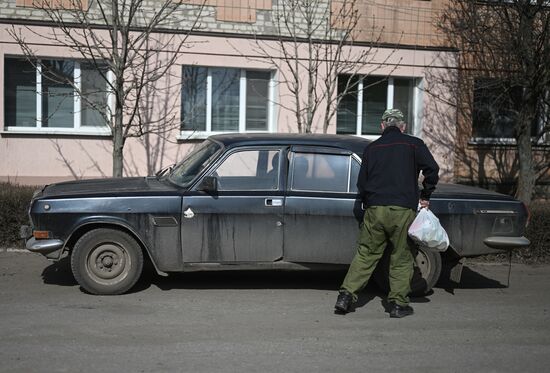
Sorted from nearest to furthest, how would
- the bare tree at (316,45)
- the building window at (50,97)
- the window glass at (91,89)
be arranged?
the building window at (50,97) → the window glass at (91,89) → the bare tree at (316,45)

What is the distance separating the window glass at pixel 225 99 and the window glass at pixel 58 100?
265cm

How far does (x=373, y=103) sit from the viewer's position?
556 inches

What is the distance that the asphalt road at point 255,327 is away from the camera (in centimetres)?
504

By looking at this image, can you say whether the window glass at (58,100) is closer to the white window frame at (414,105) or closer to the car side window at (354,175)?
the white window frame at (414,105)

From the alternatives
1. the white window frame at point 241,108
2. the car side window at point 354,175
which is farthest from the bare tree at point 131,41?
the car side window at point 354,175

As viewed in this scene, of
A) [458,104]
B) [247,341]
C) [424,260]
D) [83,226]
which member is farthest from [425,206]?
[458,104]

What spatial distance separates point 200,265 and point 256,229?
66 centimetres

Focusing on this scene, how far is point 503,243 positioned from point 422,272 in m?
0.89

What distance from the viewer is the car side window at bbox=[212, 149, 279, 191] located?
6.95m

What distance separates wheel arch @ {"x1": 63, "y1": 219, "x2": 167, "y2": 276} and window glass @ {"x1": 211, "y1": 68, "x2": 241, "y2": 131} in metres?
6.66

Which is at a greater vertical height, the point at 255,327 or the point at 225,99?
the point at 225,99

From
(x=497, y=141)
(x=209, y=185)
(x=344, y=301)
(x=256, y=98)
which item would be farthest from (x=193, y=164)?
(x=497, y=141)

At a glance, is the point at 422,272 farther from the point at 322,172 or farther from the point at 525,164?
the point at 525,164

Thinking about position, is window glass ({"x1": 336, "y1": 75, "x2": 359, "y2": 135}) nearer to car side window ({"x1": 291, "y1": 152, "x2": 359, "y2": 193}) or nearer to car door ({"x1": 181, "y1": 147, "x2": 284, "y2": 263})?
car side window ({"x1": 291, "y1": 152, "x2": 359, "y2": 193})
